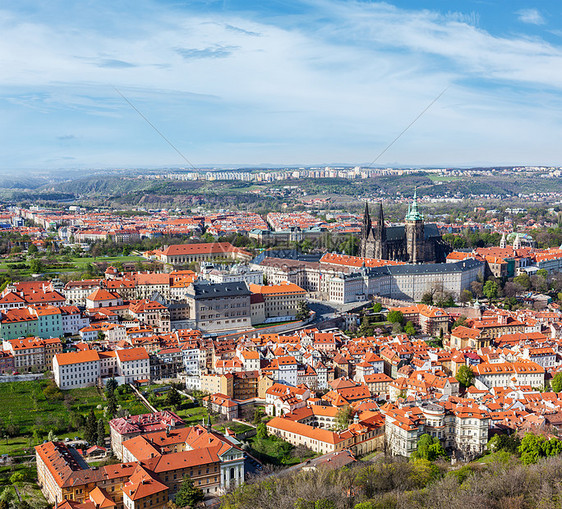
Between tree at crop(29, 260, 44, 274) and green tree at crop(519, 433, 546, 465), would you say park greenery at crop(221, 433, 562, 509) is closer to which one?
green tree at crop(519, 433, 546, 465)

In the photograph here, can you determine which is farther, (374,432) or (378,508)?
(374,432)

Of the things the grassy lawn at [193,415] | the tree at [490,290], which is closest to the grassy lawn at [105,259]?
the tree at [490,290]

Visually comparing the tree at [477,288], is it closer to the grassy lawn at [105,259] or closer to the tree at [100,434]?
the grassy lawn at [105,259]

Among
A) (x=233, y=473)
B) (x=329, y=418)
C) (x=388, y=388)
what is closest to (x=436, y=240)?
(x=388, y=388)

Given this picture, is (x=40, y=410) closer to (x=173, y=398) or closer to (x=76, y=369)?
(x=76, y=369)

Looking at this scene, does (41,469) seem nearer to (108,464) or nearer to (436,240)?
(108,464)

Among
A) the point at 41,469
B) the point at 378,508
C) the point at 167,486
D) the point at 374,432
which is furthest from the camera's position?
the point at 374,432

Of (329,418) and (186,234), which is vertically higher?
(186,234)
